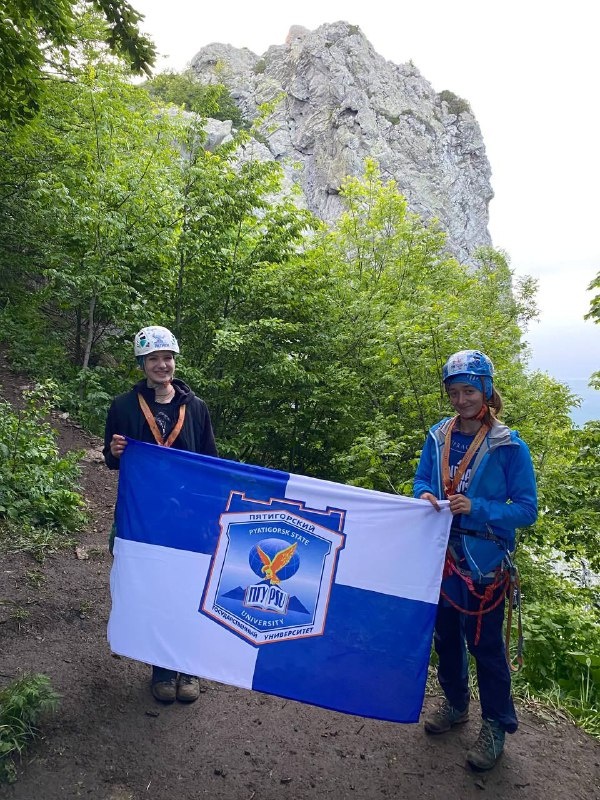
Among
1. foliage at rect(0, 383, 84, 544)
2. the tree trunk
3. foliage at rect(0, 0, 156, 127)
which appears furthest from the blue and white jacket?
the tree trunk

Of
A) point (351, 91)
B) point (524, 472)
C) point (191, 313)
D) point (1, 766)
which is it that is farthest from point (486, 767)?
point (351, 91)

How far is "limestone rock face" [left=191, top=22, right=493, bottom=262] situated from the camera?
→ 6431 cm

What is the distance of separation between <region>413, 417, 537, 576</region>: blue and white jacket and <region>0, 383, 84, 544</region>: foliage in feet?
14.9

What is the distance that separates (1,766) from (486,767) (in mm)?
2533

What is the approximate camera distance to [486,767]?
2.99m

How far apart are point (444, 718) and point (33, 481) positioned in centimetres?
478

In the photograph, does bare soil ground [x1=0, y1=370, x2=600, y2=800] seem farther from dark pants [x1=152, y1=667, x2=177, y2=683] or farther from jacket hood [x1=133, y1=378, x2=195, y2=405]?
jacket hood [x1=133, y1=378, x2=195, y2=405]

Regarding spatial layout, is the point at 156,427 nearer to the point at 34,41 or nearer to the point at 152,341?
the point at 152,341

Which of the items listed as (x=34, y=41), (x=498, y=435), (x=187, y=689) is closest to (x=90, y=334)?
(x=34, y=41)

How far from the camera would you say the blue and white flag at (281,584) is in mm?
3023

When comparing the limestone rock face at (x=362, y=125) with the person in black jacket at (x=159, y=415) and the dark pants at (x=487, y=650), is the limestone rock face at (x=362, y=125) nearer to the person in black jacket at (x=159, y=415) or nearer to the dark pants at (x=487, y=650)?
the person in black jacket at (x=159, y=415)

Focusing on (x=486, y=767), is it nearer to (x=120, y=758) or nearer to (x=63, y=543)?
(x=120, y=758)

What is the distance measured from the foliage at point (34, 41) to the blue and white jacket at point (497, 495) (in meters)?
4.91

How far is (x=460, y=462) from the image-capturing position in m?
3.00
